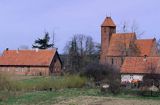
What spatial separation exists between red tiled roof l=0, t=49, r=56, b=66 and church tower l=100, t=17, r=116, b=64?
11778 millimetres

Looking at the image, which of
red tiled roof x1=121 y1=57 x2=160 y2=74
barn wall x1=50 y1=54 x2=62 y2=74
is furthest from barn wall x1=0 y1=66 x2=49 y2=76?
red tiled roof x1=121 y1=57 x2=160 y2=74

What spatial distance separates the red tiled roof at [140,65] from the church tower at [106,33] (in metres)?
27.8

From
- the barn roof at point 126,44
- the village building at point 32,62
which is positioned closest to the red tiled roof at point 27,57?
the village building at point 32,62

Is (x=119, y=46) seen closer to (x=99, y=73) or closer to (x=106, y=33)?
(x=106, y=33)

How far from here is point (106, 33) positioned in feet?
315

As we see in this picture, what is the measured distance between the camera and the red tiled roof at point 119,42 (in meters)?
88.3

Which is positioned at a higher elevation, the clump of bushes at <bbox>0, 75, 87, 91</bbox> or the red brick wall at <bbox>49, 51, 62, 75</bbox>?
the red brick wall at <bbox>49, 51, 62, 75</bbox>

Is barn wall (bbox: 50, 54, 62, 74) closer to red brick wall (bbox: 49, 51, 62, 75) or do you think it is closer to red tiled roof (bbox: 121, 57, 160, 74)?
red brick wall (bbox: 49, 51, 62, 75)

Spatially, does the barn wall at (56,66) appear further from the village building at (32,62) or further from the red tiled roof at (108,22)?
the red tiled roof at (108,22)

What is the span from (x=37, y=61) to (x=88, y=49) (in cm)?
1883

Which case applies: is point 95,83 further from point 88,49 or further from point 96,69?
point 88,49

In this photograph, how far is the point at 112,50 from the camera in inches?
3686

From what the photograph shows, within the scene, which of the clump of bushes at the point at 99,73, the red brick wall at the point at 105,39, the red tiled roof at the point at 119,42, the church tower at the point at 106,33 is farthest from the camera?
the church tower at the point at 106,33

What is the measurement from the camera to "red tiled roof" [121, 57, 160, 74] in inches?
2493
